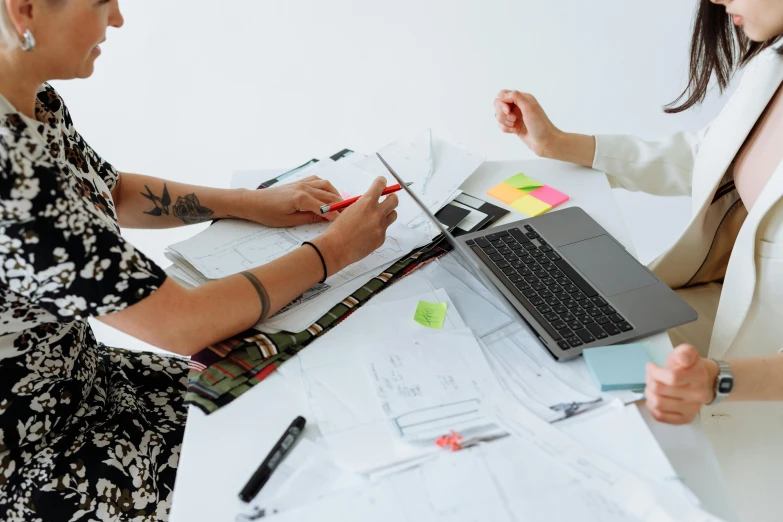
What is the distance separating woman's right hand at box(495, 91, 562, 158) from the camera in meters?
1.44

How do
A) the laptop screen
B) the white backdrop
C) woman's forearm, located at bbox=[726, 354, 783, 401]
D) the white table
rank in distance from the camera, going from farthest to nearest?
the white backdrop < the laptop screen < woman's forearm, located at bbox=[726, 354, 783, 401] < the white table

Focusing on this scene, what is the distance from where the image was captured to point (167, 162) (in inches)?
110

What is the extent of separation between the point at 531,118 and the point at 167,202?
74cm

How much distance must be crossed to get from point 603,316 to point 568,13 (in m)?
2.04

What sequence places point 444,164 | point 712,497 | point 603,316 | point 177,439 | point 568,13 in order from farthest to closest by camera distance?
point 568,13 → point 444,164 → point 177,439 → point 603,316 → point 712,497

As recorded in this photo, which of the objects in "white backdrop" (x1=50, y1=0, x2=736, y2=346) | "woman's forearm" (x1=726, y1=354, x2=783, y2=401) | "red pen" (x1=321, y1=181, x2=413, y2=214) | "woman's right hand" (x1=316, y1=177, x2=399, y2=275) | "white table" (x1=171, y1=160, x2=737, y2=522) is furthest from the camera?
"white backdrop" (x1=50, y1=0, x2=736, y2=346)

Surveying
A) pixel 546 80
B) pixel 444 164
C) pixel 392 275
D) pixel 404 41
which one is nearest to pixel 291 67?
pixel 404 41

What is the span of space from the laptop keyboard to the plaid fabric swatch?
9.3 inches

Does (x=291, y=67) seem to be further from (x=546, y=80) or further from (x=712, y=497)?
(x=712, y=497)

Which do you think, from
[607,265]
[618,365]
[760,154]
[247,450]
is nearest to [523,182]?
[607,265]

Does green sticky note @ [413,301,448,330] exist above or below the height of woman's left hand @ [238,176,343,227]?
below

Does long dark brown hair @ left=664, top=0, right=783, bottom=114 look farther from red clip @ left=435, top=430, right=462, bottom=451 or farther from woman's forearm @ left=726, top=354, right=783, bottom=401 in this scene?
red clip @ left=435, top=430, right=462, bottom=451

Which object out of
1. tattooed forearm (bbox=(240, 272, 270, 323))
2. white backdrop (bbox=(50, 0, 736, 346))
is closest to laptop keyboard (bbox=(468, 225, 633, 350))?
tattooed forearm (bbox=(240, 272, 270, 323))

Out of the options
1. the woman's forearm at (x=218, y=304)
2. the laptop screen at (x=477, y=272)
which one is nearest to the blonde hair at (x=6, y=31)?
the woman's forearm at (x=218, y=304)
